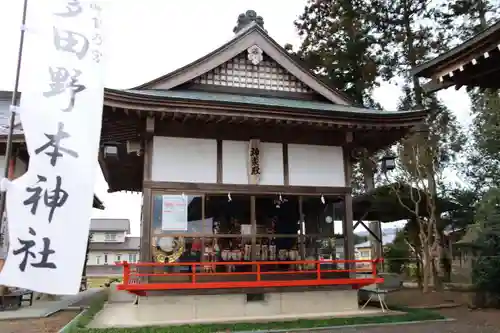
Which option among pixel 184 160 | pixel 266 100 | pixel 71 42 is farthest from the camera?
pixel 266 100

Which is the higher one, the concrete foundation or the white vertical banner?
the white vertical banner

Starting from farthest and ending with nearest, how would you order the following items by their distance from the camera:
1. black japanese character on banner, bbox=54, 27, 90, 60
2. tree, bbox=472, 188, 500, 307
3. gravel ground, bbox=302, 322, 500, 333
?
tree, bbox=472, 188, 500, 307 < gravel ground, bbox=302, 322, 500, 333 < black japanese character on banner, bbox=54, 27, 90, 60

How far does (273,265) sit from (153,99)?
5585 millimetres

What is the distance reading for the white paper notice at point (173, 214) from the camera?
11.4 m

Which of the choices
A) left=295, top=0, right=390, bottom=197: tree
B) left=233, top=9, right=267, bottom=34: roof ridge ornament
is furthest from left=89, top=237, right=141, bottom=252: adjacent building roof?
left=233, top=9, right=267, bottom=34: roof ridge ornament

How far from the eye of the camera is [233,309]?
11.3 metres

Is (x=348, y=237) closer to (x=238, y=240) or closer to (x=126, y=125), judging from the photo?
(x=238, y=240)

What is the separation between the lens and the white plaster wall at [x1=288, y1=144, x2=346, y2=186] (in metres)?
12.6

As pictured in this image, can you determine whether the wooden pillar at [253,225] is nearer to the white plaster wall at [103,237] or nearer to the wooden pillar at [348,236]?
the wooden pillar at [348,236]

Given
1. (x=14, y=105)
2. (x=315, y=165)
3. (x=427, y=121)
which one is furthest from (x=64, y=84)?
(x=427, y=121)

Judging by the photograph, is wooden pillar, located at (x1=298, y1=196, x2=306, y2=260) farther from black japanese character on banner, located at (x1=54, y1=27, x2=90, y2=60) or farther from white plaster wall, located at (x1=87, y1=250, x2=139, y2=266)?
white plaster wall, located at (x1=87, y1=250, x2=139, y2=266)

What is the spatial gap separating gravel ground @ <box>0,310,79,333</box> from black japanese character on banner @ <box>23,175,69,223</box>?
6.83 metres

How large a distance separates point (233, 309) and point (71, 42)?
7.92m

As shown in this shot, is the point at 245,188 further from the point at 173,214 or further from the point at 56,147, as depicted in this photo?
the point at 56,147
